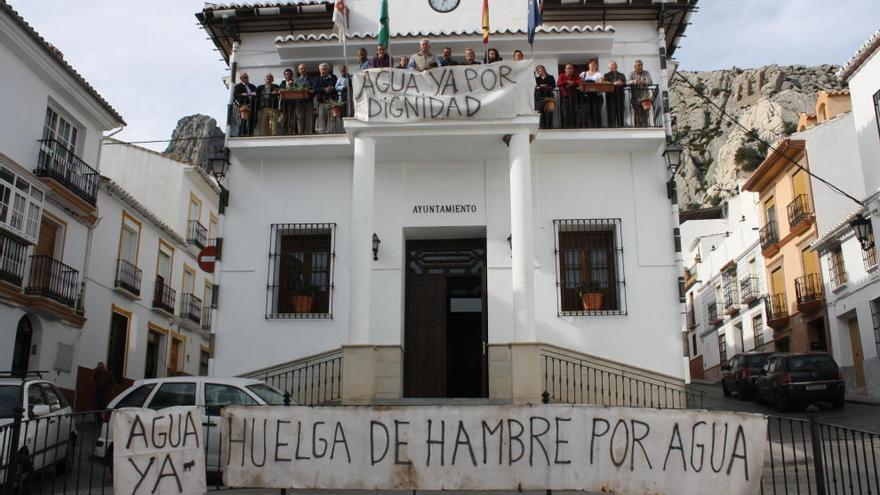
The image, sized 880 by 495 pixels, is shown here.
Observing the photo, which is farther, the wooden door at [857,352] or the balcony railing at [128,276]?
the wooden door at [857,352]

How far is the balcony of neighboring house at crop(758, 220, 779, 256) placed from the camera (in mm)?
32344

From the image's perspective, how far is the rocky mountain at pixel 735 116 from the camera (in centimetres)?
6053

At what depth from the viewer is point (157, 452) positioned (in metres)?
7.60

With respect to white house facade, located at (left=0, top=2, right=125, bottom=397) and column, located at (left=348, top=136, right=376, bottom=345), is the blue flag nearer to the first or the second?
column, located at (left=348, top=136, right=376, bottom=345)

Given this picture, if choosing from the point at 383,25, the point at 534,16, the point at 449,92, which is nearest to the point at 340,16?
the point at 383,25

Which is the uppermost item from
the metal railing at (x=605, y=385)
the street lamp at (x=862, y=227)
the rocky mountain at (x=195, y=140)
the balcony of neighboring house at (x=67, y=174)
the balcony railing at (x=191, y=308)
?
the rocky mountain at (x=195, y=140)

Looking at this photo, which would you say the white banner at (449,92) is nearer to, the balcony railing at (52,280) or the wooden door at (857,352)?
the balcony railing at (52,280)

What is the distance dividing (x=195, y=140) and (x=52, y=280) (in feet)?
129

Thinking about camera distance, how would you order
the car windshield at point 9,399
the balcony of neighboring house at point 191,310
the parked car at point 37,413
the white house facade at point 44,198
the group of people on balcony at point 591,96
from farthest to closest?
the balcony of neighboring house at point 191,310, the white house facade at point 44,198, the group of people on balcony at point 591,96, the car windshield at point 9,399, the parked car at point 37,413

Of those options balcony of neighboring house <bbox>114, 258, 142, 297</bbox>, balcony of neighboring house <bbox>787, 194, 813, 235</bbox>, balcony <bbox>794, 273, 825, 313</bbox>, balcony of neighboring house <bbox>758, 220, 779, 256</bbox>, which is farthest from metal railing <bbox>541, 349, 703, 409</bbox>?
balcony of neighboring house <bbox>758, 220, 779, 256</bbox>

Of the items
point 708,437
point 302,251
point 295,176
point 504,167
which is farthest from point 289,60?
point 708,437

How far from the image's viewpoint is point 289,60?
15.6 m

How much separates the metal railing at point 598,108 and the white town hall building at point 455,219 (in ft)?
0.12

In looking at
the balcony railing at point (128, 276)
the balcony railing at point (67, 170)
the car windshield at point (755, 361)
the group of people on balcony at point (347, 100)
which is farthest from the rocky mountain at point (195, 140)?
the group of people on balcony at point (347, 100)
